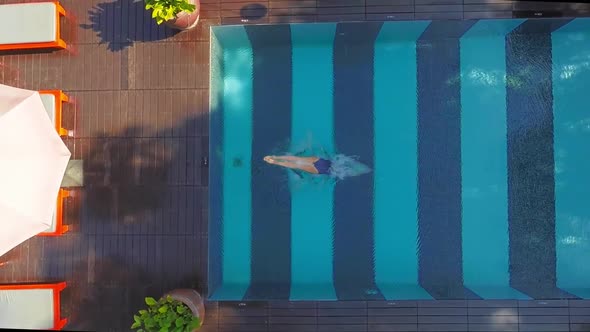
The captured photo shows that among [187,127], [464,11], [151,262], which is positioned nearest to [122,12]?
Answer: [187,127]

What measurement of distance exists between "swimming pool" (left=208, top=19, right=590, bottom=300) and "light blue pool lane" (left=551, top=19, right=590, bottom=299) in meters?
0.02

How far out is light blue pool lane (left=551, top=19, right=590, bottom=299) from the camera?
6.45 m

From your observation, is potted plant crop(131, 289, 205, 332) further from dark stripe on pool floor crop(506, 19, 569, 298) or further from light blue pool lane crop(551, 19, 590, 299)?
light blue pool lane crop(551, 19, 590, 299)

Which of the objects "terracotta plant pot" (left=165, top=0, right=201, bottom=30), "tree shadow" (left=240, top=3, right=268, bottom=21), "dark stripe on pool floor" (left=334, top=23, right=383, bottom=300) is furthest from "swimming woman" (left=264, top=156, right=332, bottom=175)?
"terracotta plant pot" (left=165, top=0, right=201, bottom=30)

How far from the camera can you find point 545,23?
6.17 m

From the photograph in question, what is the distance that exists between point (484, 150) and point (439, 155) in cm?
73

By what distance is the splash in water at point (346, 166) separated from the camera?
662cm

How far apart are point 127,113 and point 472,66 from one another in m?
5.50

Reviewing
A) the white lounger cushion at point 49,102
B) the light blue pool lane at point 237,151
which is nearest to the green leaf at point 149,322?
the light blue pool lane at point 237,151

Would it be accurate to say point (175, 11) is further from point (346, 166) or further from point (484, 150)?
point (484, 150)

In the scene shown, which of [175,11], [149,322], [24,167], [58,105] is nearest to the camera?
[24,167]

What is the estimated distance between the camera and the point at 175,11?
5586 mm

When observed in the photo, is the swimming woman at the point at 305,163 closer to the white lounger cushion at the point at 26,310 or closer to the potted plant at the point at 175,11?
the potted plant at the point at 175,11

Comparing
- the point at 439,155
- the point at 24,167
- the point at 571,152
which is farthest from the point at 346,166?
the point at 24,167
